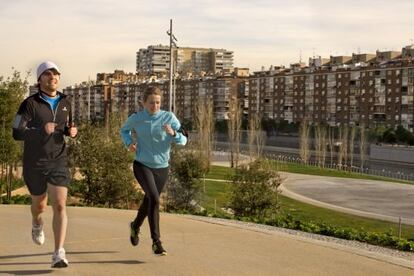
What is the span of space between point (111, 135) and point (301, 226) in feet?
38.2

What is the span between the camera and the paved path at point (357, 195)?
1281 inches

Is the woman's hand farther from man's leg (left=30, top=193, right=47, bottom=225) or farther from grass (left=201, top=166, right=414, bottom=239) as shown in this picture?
grass (left=201, top=166, right=414, bottom=239)

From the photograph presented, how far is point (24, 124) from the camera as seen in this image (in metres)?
5.18

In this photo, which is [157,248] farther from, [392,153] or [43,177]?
[392,153]

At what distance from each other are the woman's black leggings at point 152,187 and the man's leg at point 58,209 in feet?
3.04

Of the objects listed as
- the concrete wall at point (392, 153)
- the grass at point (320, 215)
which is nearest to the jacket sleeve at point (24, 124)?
the grass at point (320, 215)

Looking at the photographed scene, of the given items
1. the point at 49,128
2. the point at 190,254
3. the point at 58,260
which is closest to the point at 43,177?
the point at 49,128

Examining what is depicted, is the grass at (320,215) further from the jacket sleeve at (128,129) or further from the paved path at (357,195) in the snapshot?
the jacket sleeve at (128,129)

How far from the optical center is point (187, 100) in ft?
465

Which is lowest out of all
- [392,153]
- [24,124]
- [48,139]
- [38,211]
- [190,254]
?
[392,153]

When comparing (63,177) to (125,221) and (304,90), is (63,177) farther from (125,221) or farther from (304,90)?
(304,90)

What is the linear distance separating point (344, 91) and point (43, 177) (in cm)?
11202

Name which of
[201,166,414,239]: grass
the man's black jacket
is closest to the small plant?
[201,166,414,239]: grass

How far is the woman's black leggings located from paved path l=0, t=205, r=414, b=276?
32 cm
